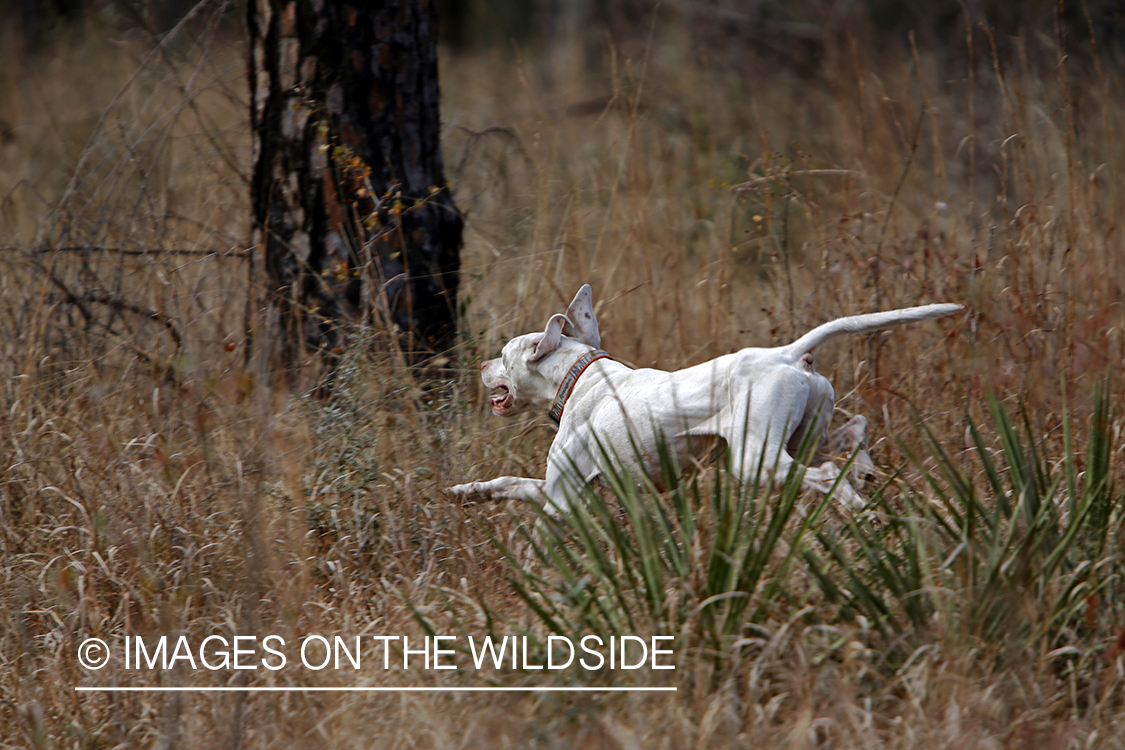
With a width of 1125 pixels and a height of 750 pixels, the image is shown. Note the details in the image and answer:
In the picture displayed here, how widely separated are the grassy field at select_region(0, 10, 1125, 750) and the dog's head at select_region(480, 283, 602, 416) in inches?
10.6

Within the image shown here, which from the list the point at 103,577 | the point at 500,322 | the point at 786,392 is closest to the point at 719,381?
the point at 786,392

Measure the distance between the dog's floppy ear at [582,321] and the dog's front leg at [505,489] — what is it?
20.9 inches

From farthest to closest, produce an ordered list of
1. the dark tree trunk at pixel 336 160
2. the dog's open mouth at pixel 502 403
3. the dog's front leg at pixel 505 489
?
the dark tree trunk at pixel 336 160 → the dog's open mouth at pixel 502 403 → the dog's front leg at pixel 505 489

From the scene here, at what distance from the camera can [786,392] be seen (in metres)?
2.77

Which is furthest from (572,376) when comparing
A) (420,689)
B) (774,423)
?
(420,689)

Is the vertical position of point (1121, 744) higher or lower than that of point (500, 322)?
lower

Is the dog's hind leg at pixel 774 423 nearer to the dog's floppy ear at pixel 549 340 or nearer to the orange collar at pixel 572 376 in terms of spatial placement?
the orange collar at pixel 572 376

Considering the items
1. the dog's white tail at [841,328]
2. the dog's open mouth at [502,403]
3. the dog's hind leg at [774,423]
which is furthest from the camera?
the dog's open mouth at [502,403]

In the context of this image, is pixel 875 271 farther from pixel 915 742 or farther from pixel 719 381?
pixel 915 742

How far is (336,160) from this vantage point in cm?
379

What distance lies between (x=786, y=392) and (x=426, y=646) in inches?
46.8

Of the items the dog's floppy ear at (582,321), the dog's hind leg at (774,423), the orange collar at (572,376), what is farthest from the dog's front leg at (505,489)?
the dog's hind leg at (774,423)

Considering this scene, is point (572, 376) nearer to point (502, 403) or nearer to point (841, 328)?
point (502, 403)

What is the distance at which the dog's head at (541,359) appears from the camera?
126 inches
